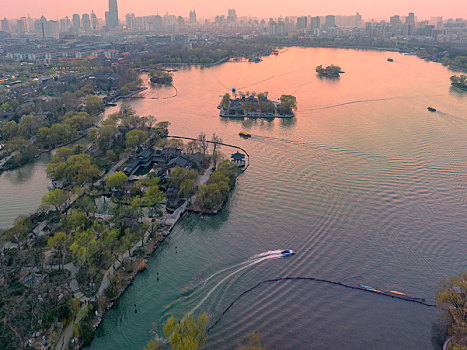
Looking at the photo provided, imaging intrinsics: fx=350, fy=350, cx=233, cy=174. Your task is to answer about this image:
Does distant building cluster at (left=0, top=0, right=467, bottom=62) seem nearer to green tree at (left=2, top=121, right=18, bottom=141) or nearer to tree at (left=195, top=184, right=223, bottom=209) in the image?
green tree at (left=2, top=121, right=18, bottom=141)

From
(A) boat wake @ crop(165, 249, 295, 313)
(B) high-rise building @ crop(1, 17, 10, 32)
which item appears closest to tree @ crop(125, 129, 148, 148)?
(A) boat wake @ crop(165, 249, 295, 313)

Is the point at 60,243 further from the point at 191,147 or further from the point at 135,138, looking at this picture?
the point at 135,138

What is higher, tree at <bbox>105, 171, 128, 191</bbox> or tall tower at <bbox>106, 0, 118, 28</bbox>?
tall tower at <bbox>106, 0, 118, 28</bbox>

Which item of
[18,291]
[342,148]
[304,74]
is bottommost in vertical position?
[18,291]

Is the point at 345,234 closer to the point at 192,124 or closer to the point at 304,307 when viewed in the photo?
the point at 304,307

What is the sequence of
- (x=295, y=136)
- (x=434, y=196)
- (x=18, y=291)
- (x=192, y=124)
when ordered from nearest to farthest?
(x=18, y=291) < (x=434, y=196) < (x=295, y=136) < (x=192, y=124)

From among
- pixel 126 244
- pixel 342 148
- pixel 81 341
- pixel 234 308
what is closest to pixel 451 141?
pixel 342 148
